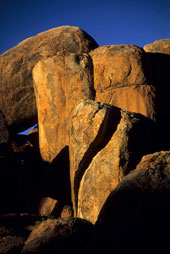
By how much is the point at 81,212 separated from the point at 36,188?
2.66 m

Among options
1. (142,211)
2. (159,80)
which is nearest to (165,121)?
(159,80)

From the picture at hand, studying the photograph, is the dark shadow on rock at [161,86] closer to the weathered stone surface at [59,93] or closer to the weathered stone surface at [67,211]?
the weathered stone surface at [59,93]

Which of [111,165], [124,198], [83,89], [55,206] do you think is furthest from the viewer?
[83,89]

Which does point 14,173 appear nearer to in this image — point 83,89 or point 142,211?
point 83,89

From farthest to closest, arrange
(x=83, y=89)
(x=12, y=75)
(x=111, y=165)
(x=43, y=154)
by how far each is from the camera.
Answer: (x=12, y=75), (x=43, y=154), (x=83, y=89), (x=111, y=165)

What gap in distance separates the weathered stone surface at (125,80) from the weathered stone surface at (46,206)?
263 cm

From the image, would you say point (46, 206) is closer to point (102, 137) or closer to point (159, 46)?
point (102, 137)

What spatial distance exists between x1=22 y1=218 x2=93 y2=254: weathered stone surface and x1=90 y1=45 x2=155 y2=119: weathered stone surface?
360 cm

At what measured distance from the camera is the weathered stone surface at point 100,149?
3.87m

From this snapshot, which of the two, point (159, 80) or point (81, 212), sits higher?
point (159, 80)

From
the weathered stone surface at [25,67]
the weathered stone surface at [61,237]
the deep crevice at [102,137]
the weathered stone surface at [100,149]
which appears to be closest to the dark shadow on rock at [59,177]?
the weathered stone surface at [100,149]

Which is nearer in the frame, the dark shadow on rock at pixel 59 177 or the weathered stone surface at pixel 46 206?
the weathered stone surface at pixel 46 206

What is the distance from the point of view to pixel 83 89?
20.3 feet

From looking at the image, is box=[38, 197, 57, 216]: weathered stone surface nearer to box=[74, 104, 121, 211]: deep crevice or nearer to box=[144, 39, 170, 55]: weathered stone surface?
box=[74, 104, 121, 211]: deep crevice
